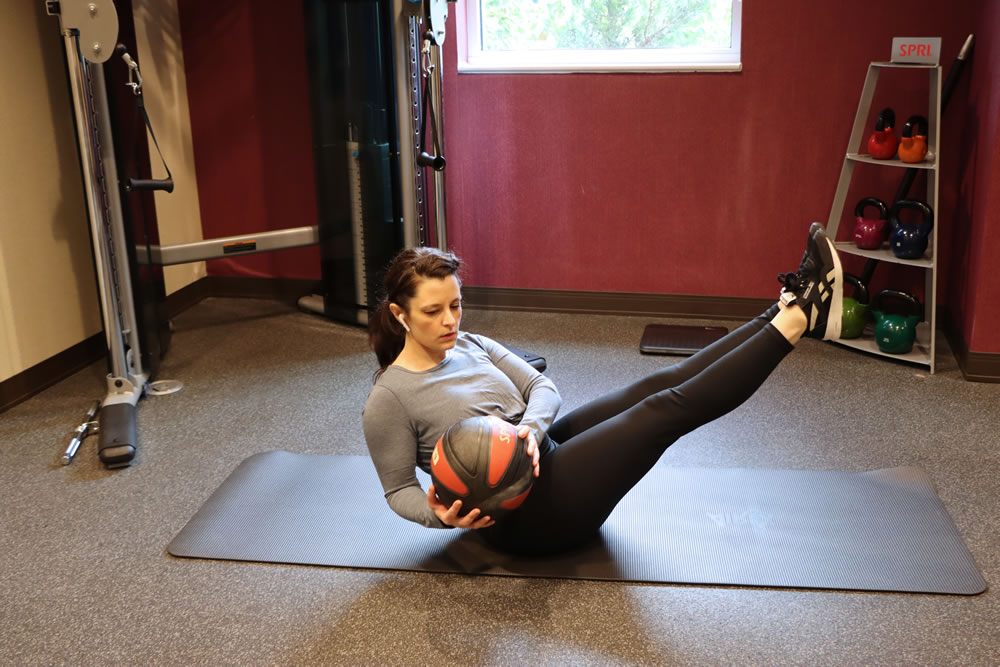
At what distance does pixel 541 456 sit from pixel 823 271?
2.68 feet

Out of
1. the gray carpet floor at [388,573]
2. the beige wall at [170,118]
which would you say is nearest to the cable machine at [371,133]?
the gray carpet floor at [388,573]

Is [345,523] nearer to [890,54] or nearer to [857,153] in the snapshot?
[857,153]

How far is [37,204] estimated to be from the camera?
3.64 meters

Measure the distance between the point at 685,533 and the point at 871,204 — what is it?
6.64 ft

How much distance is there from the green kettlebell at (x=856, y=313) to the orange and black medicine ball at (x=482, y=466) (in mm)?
2353

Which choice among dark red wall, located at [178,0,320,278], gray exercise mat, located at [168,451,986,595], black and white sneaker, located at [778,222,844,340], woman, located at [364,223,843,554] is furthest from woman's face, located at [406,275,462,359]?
dark red wall, located at [178,0,320,278]

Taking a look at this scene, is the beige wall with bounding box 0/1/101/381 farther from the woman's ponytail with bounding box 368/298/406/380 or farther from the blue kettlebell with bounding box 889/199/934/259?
the blue kettlebell with bounding box 889/199/934/259

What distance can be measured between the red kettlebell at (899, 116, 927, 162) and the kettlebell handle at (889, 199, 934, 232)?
162 millimetres

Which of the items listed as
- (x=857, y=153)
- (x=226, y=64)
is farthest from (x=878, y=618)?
(x=226, y=64)

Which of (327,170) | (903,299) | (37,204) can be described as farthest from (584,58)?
(37,204)

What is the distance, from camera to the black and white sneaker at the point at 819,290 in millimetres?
2297

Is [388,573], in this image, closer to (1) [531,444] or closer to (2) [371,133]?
(1) [531,444]

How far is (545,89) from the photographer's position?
169 inches

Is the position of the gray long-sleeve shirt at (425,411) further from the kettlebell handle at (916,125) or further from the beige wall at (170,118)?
the beige wall at (170,118)
